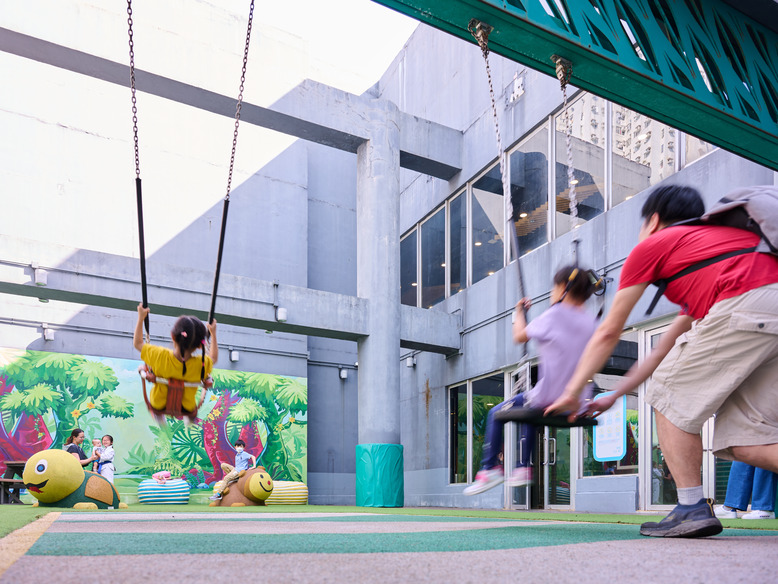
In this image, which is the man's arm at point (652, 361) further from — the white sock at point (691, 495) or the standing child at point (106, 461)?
the standing child at point (106, 461)

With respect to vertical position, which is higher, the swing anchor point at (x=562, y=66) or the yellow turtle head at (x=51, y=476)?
the swing anchor point at (x=562, y=66)

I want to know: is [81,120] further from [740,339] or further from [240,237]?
[740,339]

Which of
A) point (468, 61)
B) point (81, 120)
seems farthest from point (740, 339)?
point (81, 120)

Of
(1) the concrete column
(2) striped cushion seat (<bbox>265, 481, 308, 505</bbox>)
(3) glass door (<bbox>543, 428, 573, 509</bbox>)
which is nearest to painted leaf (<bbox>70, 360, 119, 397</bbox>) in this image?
(2) striped cushion seat (<bbox>265, 481, 308, 505</bbox>)

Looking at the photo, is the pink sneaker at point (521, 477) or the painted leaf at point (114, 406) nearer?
the pink sneaker at point (521, 477)

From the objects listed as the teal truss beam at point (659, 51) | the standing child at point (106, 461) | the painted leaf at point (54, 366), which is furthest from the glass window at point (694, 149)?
the painted leaf at point (54, 366)

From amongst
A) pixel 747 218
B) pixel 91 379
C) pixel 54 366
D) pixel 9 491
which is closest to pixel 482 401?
pixel 91 379

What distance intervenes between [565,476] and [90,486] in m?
7.09

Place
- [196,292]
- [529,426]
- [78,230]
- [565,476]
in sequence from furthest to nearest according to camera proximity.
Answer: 1. [78,230]
2. [196,292]
3. [565,476]
4. [529,426]

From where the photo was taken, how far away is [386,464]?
13922 millimetres

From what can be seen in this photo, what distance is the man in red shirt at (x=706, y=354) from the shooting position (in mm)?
2709

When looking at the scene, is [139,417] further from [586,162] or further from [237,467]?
[586,162]

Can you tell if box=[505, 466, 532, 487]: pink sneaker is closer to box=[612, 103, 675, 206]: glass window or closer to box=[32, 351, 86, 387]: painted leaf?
box=[612, 103, 675, 206]: glass window

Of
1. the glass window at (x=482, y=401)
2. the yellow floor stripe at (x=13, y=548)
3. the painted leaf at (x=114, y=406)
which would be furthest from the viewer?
the painted leaf at (x=114, y=406)
